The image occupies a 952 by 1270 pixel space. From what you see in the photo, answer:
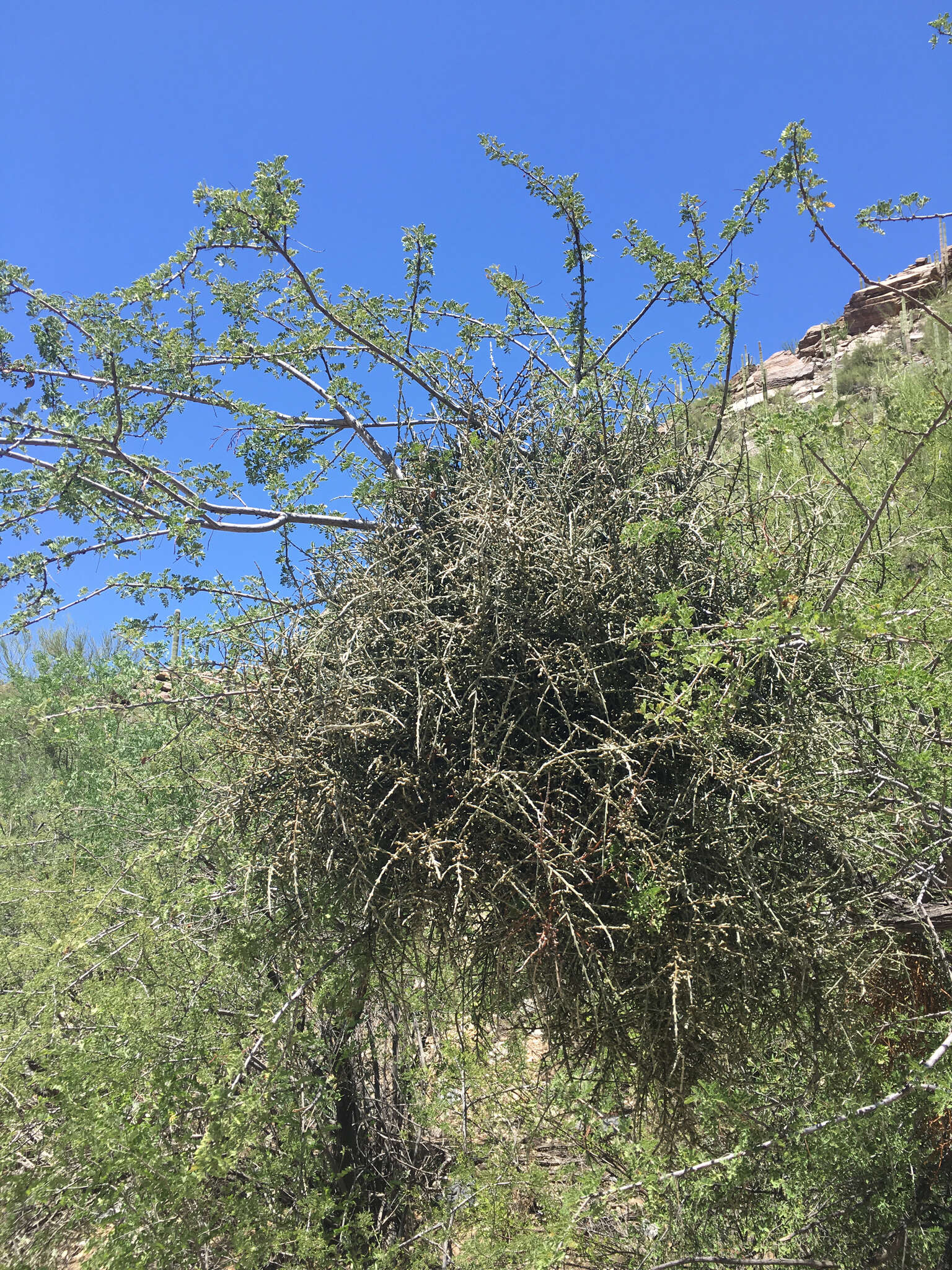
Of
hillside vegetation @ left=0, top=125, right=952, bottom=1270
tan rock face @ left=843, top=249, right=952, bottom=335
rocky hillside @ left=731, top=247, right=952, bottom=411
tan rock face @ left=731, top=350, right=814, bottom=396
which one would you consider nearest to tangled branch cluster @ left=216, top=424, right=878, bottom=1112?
hillside vegetation @ left=0, top=125, right=952, bottom=1270

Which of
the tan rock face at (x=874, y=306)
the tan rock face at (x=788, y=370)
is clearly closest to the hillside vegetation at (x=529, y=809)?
the tan rock face at (x=874, y=306)

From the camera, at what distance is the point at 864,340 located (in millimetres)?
11922

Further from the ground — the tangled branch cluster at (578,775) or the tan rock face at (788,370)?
the tan rock face at (788,370)

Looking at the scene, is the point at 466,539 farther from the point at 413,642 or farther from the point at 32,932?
the point at 32,932

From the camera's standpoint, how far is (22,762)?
9578mm

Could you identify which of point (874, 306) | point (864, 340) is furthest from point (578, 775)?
point (874, 306)

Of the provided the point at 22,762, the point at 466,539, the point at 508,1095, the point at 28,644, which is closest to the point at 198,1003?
the point at 508,1095

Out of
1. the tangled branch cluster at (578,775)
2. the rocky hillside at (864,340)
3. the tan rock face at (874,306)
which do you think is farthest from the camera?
the tan rock face at (874,306)

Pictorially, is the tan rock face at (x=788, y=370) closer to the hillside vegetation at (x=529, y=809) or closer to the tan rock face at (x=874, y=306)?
the tan rock face at (x=874, y=306)

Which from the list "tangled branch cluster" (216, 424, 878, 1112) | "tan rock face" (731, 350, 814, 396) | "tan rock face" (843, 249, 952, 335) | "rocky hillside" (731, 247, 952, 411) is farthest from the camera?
"tan rock face" (731, 350, 814, 396)

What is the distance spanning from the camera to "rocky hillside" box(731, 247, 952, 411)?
8102 mm

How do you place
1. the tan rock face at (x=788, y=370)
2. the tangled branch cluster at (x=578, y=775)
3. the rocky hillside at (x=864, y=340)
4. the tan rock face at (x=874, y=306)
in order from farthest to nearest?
the tan rock face at (x=788, y=370)
the tan rock face at (x=874, y=306)
the rocky hillside at (x=864, y=340)
the tangled branch cluster at (x=578, y=775)

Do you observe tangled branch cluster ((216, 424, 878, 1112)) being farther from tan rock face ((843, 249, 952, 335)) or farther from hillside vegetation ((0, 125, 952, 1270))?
tan rock face ((843, 249, 952, 335))

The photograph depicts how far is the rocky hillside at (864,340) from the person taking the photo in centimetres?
810
